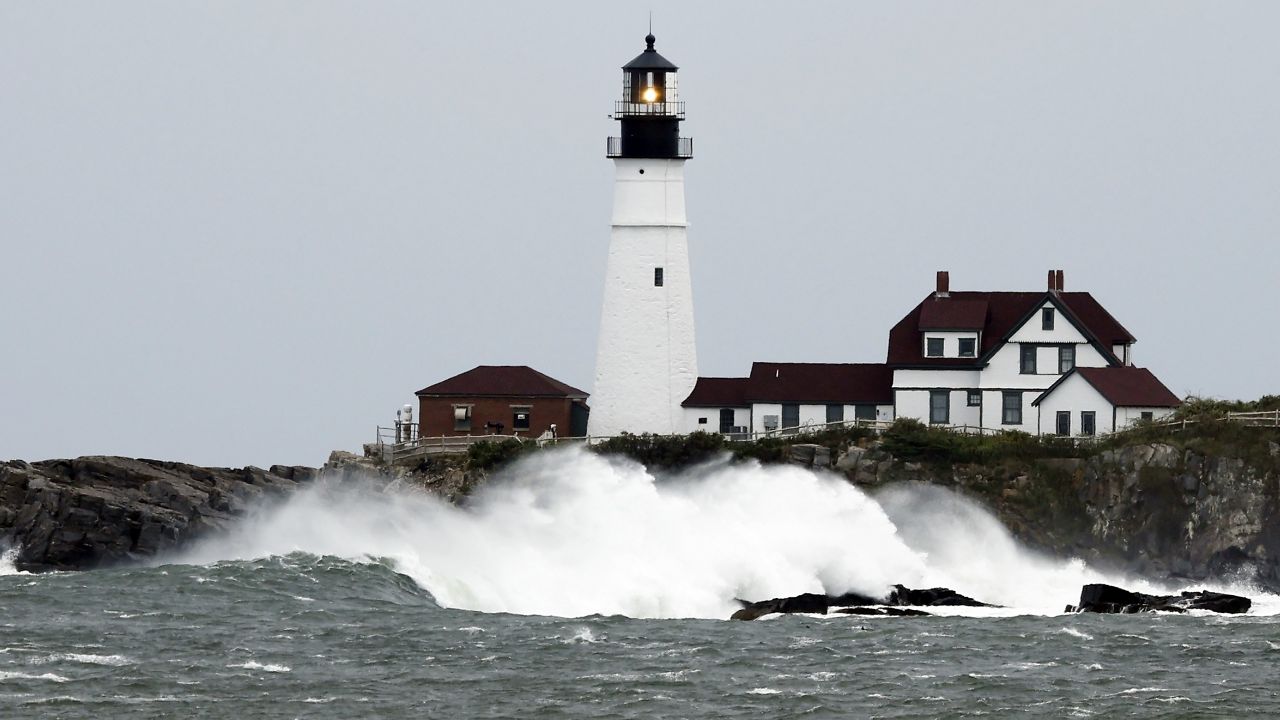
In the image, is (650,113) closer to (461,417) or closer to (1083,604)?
(461,417)

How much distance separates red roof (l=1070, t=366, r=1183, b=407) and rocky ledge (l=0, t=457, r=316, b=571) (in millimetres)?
20944

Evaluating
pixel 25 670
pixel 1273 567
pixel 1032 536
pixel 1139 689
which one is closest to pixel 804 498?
pixel 1032 536

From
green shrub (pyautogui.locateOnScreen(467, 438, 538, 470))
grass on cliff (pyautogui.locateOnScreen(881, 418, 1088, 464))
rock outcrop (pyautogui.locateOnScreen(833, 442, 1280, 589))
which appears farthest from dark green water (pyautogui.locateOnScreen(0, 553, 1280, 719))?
grass on cliff (pyautogui.locateOnScreen(881, 418, 1088, 464))

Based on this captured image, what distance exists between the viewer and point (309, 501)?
5769 cm

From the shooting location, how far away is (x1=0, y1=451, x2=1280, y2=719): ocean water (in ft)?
119

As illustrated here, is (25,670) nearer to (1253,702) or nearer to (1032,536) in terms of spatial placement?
(1253,702)

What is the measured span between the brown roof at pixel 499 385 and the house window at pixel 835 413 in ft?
23.6

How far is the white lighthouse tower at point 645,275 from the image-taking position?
199 ft

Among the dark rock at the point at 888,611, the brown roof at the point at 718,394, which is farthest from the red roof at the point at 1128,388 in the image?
the dark rock at the point at 888,611

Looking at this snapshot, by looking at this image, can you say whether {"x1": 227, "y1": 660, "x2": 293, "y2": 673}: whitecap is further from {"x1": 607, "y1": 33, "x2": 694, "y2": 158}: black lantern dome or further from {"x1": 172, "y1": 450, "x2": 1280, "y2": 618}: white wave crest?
{"x1": 607, "y1": 33, "x2": 694, "y2": 158}: black lantern dome

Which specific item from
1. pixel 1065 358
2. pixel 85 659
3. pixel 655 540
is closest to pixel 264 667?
pixel 85 659

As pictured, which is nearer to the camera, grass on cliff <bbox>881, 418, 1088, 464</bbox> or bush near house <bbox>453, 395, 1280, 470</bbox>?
bush near house <bbox>453, 395, 1280, 470</bbox>

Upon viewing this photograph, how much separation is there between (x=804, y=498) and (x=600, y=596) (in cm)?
738

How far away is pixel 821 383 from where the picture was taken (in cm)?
6159
